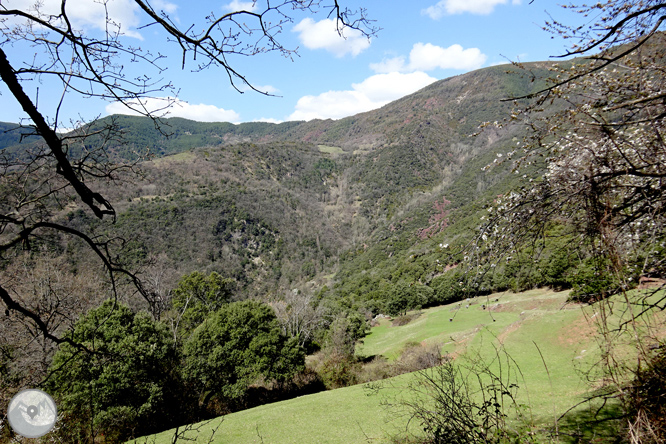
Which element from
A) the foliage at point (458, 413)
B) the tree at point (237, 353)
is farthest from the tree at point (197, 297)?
the foliage at point (458, 413)

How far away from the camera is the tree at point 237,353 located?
15539mm

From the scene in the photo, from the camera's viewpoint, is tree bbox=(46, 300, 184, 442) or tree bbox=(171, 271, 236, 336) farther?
tree bbox=(171, 271, 236, 336)

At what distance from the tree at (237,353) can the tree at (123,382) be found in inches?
71.0

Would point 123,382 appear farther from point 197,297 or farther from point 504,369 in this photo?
point 197,297

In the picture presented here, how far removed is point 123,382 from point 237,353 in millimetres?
5565

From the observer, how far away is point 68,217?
38469 millimetres

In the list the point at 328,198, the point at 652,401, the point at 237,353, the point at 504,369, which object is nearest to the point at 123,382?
the point at 237,353

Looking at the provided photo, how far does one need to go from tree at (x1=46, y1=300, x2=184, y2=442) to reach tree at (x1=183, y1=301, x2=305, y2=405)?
180cm

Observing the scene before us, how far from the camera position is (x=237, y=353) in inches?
641

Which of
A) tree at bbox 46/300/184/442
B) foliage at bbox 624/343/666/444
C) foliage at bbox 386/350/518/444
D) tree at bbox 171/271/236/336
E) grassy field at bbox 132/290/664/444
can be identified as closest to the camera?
foliage at bbox 624/343/666/444

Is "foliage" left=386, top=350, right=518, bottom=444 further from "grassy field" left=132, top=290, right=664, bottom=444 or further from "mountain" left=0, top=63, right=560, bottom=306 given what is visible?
"mountain" left=0, top=63, right=560, bottom=306

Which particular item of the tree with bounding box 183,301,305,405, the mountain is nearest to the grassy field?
the tree with bounding box 183,301,305,405

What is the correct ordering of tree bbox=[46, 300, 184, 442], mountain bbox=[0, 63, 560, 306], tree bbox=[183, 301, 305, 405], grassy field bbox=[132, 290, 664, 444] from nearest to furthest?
grassy field bbox=[132, 290, 664, 444]
tree bbox=[46, 300, 184, 442]
tree bbox=[183, 301, 305, 405]
mountain bbox=[0, 63, 560, 306]

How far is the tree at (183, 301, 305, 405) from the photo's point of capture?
15.5 metres
